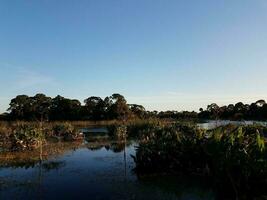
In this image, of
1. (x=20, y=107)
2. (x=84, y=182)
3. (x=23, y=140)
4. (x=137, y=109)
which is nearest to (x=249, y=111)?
(x=137, y=109)

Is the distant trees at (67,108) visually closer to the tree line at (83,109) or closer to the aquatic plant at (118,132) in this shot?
the tree line at (83,109)

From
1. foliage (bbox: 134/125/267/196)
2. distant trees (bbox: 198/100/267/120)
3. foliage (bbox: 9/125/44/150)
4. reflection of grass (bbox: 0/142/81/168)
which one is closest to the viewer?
foliage (bbox: 134/125/267/196)

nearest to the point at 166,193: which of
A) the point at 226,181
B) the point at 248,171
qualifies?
the point at 226,181

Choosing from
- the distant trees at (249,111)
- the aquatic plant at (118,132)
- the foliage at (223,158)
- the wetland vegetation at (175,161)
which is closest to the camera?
the foliage at (223,158)

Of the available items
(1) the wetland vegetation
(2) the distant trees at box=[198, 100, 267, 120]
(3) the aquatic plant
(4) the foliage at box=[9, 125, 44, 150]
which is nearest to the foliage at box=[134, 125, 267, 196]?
(1) the wetland vegetation

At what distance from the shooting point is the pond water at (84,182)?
36.7 feet

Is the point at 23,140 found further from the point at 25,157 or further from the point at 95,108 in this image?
the point at 95,108

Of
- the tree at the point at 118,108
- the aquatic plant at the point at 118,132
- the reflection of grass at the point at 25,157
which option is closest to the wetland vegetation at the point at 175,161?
the reflection of grass at the point at 25,157

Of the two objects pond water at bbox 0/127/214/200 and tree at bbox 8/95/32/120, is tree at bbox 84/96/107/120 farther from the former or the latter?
pond water at bbox 0/127/214/200

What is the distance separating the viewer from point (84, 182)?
42.9ft

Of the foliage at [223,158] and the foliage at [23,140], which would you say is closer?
the foliage at [223,158]

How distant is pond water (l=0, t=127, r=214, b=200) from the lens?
441 inches

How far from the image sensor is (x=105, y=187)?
12.2 m

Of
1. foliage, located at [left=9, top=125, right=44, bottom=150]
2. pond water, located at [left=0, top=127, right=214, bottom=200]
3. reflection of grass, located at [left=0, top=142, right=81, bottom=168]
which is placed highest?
foliage, located at [left=9, top=125, right=44, bottom=150]
